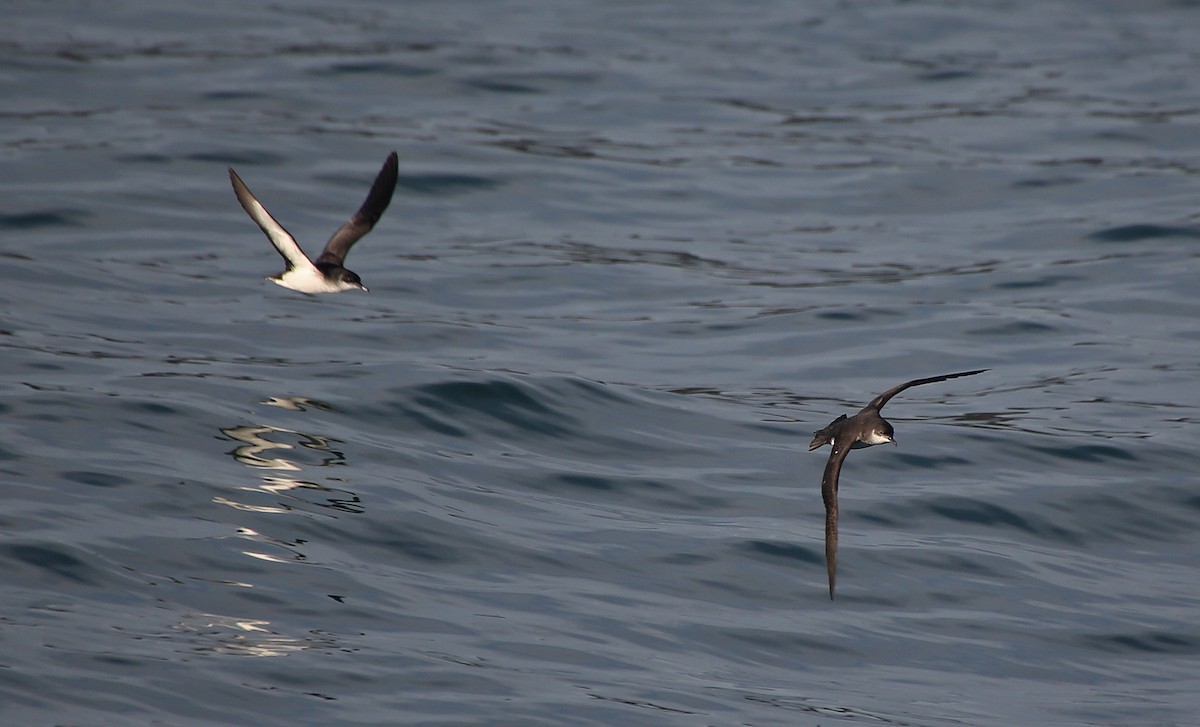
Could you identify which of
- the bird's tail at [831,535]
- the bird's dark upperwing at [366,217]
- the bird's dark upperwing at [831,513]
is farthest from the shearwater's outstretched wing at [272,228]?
the bird's tail at [831,535]

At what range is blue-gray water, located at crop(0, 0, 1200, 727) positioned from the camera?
7438 mm

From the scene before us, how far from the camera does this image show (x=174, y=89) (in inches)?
811

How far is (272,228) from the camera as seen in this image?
27.3 feet

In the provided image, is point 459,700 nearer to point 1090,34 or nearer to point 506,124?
point 506,124

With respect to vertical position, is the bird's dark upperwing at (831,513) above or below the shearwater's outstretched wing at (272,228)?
below

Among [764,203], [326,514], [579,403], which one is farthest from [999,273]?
[326,514]

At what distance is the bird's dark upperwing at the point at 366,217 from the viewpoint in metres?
9.58

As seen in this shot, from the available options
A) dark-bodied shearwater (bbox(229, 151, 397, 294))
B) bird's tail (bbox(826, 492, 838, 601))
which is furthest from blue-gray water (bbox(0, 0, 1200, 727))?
dark-bodied shearwater (bbox(229, 151, 397, 294))

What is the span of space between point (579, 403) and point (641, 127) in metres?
9.72

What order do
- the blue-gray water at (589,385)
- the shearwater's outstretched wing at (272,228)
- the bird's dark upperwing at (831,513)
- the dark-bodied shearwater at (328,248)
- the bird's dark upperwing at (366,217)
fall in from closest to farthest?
the bird's dark upperwing at (831,513) → the blue-gray water at (589,385) → the shearwater's outstretched wing at (272,228) → the dark-bodied shearwater at (328,248) → the bird's dark upperwing at (366,217)

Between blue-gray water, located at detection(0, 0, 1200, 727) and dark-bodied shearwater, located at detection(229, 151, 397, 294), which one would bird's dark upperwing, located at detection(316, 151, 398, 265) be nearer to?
dark-bodied shearwater, located at detection(229, 151, 397, 294)

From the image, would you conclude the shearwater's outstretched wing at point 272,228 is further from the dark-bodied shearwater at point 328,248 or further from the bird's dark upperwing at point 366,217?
the bird's dark upperwing at point 366,217

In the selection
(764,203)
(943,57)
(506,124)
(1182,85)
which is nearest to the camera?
(764,203)

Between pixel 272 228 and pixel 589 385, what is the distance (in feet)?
12.2
